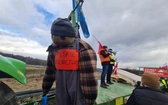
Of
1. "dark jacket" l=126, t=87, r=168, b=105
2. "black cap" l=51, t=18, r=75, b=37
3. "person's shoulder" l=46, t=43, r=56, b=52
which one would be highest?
"black cap" l=51, t=18, r=75, b=37

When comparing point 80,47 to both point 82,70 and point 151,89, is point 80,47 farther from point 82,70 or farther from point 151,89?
point 151,89

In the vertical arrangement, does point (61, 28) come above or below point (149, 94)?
above

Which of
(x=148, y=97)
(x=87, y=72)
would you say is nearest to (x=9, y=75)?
(x=87, y=72)

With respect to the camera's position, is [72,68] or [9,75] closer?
[9,75]

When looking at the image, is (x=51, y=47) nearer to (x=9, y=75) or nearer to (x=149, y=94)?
(x=9, y=75)

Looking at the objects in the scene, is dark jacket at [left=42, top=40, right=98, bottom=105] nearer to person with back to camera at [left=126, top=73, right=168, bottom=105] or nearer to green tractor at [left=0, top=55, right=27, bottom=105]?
green tractor at [left=0, top=55, right=27, bottom=105]

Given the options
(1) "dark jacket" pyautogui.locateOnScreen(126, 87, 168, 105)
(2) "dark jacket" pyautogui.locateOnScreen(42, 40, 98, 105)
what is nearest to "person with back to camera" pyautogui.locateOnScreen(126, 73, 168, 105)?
(1) "dark jacket" pyautogui.locateOnScreen(126, 87, 168, 105)

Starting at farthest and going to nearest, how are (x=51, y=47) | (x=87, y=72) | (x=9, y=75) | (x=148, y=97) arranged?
1. (x=148, y=97)
2. (x=51, y=47)
3. (x=87, y=72)
4. (x=9, y=75)

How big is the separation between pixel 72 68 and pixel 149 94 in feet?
4.46

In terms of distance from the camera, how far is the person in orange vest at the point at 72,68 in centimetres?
193

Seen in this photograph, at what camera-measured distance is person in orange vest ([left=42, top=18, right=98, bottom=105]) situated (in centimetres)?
193

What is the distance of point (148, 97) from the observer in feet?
8.43

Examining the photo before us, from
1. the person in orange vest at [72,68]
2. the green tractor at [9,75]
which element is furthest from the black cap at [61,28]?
the green tractor at [9,75]

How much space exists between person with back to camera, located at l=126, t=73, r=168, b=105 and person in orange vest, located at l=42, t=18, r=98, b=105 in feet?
3.38
